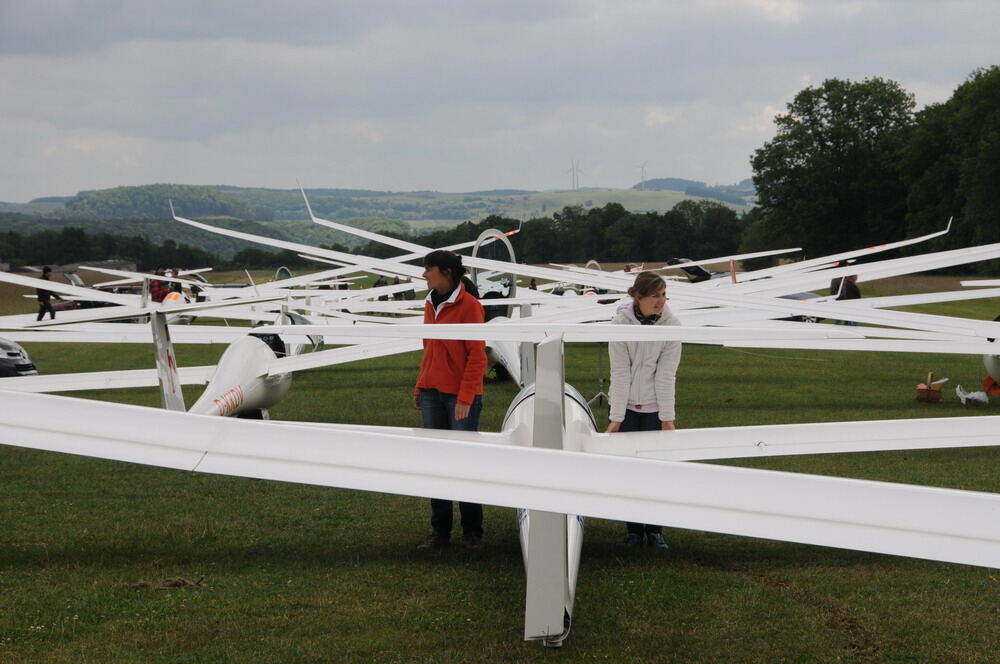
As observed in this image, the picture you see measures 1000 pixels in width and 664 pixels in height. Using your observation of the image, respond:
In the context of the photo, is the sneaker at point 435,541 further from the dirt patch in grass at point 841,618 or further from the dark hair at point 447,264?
the dirt patch in grass at point 841,618

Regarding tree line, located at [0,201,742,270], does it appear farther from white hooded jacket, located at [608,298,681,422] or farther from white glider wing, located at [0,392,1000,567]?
white glider wing, located at [0,392,1000,567]

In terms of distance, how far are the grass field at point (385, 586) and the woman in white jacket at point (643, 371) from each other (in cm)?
92

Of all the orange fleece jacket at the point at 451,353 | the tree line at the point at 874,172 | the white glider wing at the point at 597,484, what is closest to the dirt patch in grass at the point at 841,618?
the orange fleece jacket at the point at 451,353

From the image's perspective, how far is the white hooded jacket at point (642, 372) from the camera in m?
6.02

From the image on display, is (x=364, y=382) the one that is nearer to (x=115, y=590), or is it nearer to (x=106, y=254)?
(x=115, y=590)

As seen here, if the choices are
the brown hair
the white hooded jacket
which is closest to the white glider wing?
the brown hair

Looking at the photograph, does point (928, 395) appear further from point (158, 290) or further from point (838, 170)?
point (838, 170)

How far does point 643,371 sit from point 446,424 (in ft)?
4.63

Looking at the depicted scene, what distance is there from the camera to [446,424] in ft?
20.9

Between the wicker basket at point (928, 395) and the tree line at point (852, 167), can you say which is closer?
the wicker basket at point (928, 395)

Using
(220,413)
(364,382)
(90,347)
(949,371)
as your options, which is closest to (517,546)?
(220,413)

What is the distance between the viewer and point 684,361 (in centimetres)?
1933

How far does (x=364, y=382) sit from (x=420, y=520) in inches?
364

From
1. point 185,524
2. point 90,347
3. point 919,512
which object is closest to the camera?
point 919,512
